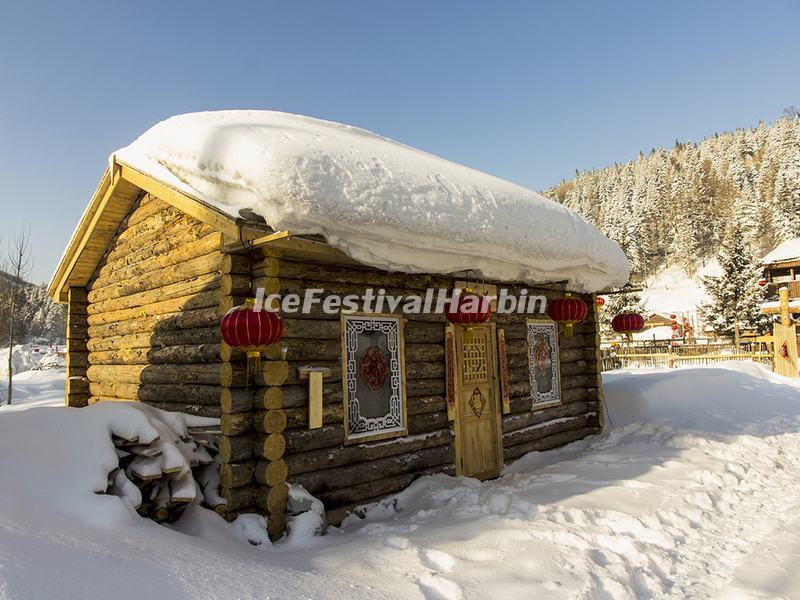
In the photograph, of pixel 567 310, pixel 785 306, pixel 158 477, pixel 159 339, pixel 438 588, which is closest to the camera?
pixel 438 588

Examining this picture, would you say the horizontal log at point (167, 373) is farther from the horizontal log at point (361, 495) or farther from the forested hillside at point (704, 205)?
the forested hillside at point (704, 205)

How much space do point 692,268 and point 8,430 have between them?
3126 inches

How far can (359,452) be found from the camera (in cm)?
598

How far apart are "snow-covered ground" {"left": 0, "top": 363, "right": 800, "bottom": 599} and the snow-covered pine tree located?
99.7 ft

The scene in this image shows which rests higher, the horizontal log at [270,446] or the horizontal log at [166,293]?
the horizontal log at [166,293]

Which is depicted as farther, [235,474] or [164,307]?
[164,307]

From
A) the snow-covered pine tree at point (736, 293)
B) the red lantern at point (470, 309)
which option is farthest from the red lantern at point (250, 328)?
the snow-covered pine tree at point (736, 293)

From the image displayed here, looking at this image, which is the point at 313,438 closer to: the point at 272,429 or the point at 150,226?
the point at 272,429

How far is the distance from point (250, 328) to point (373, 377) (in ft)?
6.64

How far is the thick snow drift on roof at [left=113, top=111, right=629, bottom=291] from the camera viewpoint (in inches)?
192

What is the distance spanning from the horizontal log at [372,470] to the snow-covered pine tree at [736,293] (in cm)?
3287

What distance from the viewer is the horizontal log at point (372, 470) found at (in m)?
5.55

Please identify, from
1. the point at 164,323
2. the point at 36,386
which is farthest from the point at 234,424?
the point at 36,386

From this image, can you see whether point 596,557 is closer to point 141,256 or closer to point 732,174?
point 141,256
